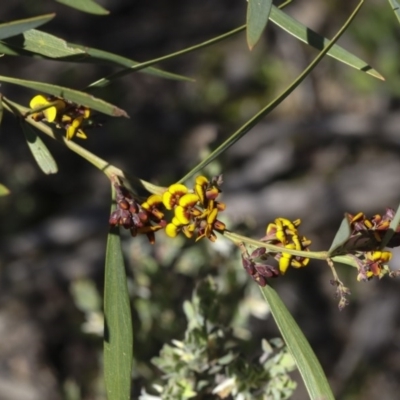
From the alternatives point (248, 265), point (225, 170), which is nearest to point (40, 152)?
point (248, 265)

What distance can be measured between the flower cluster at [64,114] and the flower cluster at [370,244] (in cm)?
36

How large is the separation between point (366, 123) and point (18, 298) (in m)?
1.72

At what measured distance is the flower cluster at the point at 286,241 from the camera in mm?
917

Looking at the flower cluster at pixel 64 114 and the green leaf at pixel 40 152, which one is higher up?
the flower cluster at pixel 64 114

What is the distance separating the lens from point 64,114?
965 millimetres

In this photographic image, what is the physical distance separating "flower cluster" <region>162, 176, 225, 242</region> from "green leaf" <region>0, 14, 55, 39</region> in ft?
0.83

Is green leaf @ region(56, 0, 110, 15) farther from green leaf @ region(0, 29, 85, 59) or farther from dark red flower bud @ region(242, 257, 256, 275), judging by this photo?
dark red flower bud @ region(242, 257, 256, 275)

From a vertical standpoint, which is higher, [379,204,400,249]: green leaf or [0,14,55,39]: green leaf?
[0,14,55,39]: green leaf

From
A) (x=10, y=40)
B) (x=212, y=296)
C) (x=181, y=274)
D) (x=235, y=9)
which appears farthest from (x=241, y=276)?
(x=235, y=9)

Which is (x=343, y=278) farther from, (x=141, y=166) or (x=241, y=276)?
(x=241, y=276)

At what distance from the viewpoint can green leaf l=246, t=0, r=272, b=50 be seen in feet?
2.86

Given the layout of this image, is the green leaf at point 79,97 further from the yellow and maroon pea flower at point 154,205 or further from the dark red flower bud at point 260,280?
the dark red flower bud at point 260,280

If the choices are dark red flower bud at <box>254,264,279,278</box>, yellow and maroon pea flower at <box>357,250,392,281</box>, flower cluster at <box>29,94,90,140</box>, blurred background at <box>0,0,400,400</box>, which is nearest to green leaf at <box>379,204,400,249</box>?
yellow and maroon pea flower at <box>357,250,392,281</box>

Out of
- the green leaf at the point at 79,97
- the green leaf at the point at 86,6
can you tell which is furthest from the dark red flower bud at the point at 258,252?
the green leaf at the point at 86,6
